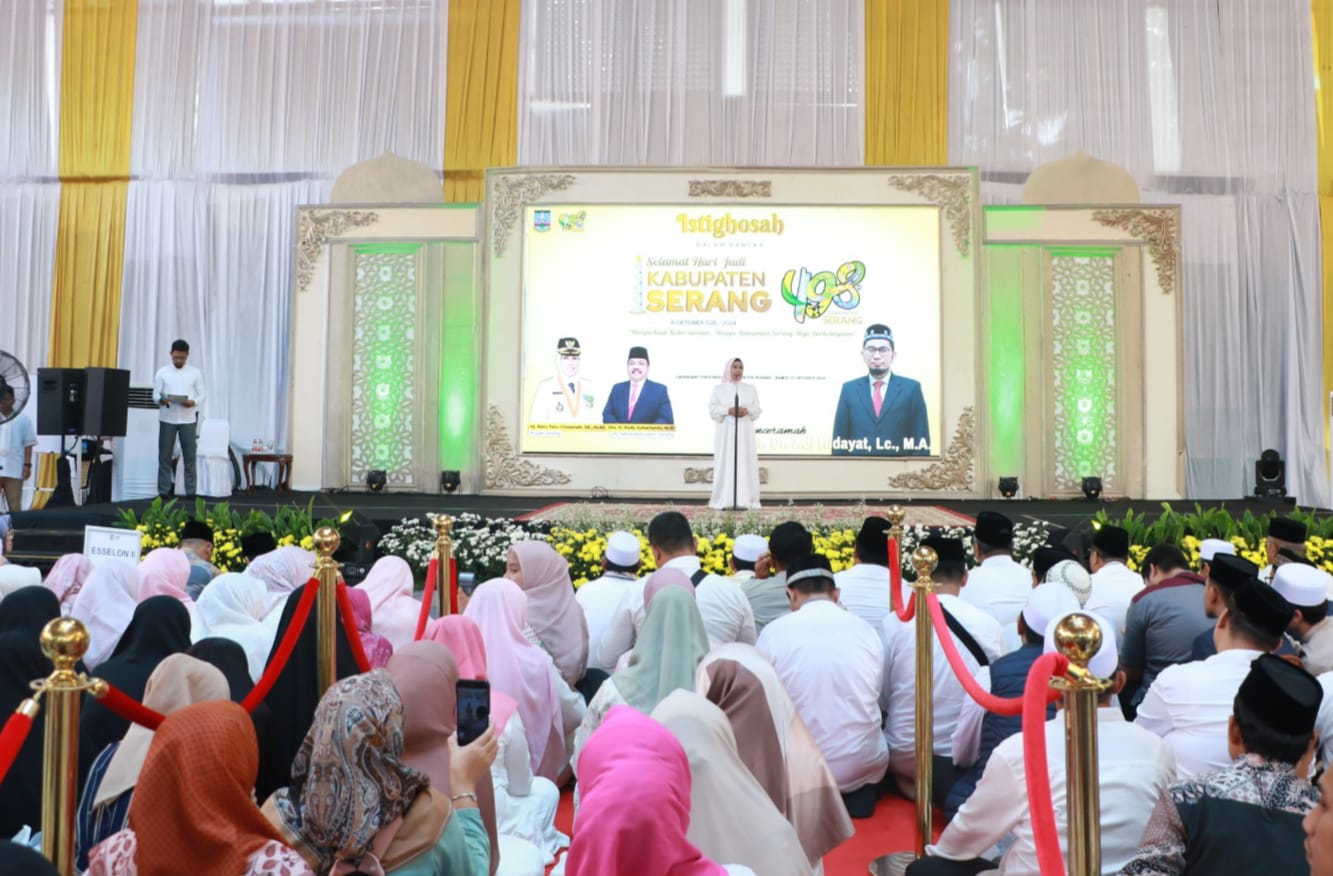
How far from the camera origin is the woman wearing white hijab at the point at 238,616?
10.6 feet

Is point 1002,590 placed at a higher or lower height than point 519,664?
higher

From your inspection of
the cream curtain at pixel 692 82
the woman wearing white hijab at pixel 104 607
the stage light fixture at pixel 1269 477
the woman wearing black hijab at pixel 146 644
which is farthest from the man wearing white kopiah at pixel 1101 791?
the cream curtain at pixel 692 82

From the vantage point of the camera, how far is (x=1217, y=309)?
36.4ft

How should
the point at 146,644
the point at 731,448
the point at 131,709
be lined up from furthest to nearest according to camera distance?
1. the point at 731,448
2. the point at 146,644
3. the point at 131,709

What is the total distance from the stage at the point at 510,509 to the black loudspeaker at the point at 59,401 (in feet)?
2.01

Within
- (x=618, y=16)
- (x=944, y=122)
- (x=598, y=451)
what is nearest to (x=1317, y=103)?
(x=944, y=122)

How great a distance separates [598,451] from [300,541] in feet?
12.5

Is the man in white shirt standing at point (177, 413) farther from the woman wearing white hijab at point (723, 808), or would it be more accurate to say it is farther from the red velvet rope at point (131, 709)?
the woman wearing white hijab at point (723, 808)

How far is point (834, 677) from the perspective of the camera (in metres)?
3.20

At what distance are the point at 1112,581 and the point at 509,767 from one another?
90.7 inches

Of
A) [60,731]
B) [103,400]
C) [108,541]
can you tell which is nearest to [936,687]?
[60,731]

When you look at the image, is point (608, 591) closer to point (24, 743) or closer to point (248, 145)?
point (24, 743)

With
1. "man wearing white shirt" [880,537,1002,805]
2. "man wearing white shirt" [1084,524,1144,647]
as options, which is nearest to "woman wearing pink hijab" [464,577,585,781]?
"man wearing white shirt" [880,537,1002,805]

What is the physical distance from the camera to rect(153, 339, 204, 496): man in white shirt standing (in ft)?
29.3
